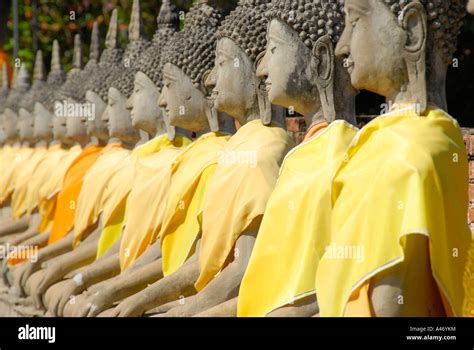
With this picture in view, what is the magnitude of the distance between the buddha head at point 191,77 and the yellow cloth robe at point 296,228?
1889mm

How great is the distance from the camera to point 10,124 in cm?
1317

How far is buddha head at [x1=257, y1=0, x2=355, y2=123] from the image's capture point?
201 inches

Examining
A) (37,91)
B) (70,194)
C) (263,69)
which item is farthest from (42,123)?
(263,69)

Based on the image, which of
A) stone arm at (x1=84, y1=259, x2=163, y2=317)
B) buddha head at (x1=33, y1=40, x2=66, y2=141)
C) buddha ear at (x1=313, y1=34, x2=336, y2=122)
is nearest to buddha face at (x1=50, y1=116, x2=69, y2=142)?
buddha head at (x1=33, y1=40, x2=66, y2=141)

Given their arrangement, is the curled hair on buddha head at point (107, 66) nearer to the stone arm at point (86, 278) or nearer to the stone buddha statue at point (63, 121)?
the stone buddha statue at point (63, 121)

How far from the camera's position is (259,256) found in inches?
193

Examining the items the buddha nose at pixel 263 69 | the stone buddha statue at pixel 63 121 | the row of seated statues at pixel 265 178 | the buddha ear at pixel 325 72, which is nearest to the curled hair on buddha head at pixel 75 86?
the stone buddha statue at pixel 63 121

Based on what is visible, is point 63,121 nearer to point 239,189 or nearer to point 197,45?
point 197,45

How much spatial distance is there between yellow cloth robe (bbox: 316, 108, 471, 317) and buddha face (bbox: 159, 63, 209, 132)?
252cm

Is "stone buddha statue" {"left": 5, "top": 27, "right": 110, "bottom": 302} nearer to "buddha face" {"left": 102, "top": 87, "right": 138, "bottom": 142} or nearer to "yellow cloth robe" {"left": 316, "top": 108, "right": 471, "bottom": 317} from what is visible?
"buddha face" {"left": 102, "top": 87, "right": 138, "bottom": 142}

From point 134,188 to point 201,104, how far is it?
82 centimetres

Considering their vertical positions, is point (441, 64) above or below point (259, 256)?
above
